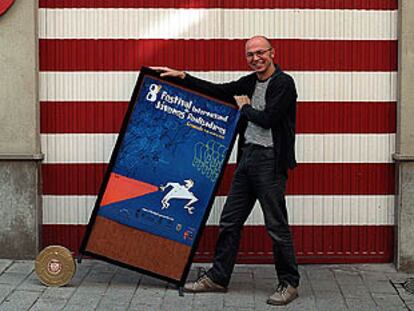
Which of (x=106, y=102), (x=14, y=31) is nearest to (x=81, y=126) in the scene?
(x=106, y=102)

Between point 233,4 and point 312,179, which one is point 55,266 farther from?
point 233,4

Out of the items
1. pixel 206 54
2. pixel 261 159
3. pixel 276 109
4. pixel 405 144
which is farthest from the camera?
pixel 206 54

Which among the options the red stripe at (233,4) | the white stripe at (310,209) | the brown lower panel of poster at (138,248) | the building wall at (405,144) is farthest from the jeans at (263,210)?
the red stripe at (233,4)

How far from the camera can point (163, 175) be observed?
7.62m

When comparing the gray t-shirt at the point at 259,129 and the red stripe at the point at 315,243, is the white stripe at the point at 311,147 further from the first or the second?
the gray t-shirt at the point at 259,129

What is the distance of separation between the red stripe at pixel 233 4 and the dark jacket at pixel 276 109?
92cm

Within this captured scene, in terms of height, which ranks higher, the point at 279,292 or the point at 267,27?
the point at 267,27

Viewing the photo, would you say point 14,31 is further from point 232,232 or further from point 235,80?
point 232,232

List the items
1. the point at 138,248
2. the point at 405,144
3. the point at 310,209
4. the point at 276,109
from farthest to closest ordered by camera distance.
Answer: the point at 310,209
the point at 405,144
the point at 138,248
the point at 276,109

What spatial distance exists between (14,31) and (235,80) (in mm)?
1801

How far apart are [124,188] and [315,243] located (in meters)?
1.81

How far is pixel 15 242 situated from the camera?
8438 mm

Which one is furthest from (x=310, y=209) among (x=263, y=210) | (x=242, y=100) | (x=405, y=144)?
(x=242, y=100)

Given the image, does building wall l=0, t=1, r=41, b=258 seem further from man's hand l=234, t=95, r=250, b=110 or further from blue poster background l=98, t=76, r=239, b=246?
man's hand l=234, t=95, r=250, b=110
